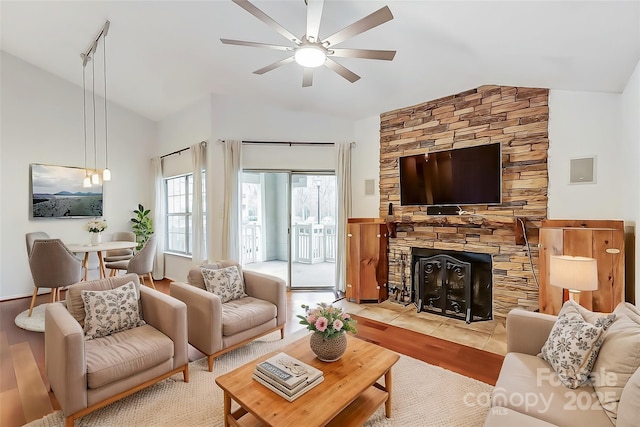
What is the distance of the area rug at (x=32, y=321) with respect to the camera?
3.45m

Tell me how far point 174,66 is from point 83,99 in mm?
2455

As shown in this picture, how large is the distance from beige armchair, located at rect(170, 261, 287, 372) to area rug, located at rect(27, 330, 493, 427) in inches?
8.9

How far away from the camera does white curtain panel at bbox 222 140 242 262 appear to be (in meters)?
4.71

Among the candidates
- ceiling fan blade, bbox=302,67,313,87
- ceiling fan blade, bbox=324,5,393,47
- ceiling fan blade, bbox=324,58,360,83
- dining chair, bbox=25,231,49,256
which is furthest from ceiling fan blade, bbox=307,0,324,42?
dining chair, bbox=25,231,49,256

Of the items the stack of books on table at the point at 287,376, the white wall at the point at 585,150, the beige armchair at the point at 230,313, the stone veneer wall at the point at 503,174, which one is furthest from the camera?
the stone veneer wall at the point at 503,174

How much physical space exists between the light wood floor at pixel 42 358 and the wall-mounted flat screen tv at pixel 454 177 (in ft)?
5.52

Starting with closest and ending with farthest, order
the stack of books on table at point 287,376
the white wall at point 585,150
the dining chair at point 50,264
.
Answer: the stack of books on table at point 287,376
the white wall at point 585,150
the dining chair at point 50,264

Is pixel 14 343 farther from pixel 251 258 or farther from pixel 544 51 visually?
pixel 544 51

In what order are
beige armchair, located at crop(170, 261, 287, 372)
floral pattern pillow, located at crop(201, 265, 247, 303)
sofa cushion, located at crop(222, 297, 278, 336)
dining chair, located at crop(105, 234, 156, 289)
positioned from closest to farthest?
beige armchair, located at crop(170, 261, 287, 372), sofa cushion, located at crop(222, 297, 278, 336), floral pattern pillow, located at crop(201, 265, 247, 303), dining chair, located at crop(105, 234, 156, 289)

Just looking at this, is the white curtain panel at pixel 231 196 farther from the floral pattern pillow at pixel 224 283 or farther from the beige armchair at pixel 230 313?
the floral pattern pillow at pixel 224 283

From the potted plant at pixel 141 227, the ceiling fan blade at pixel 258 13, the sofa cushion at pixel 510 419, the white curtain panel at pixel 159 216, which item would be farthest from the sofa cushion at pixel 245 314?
the potted plant at pixel 141 227

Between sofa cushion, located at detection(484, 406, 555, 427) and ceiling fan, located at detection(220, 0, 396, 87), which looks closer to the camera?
sofa cushion, located at detection(484, 406, 555, 427)

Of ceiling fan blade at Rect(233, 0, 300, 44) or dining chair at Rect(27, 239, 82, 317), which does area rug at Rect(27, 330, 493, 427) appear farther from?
ceiling fan blade at Rect(233, 0, 300, 44)

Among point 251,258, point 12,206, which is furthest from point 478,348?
point 12,206
